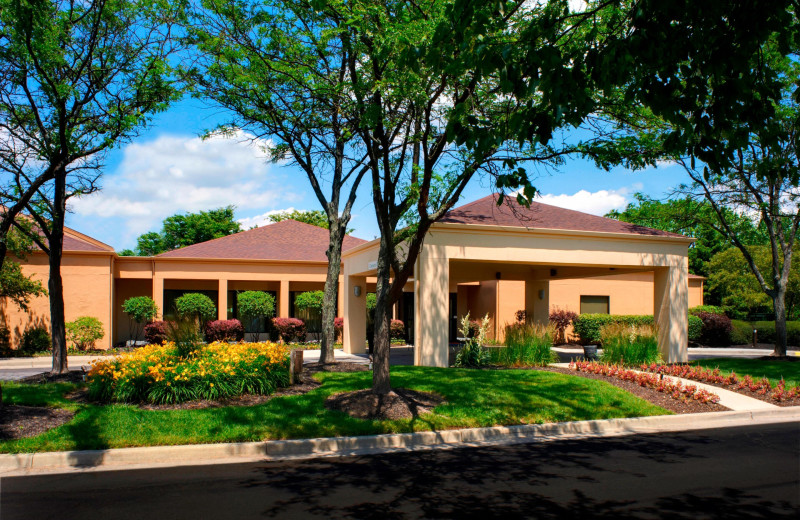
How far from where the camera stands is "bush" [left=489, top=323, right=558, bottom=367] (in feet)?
51.1

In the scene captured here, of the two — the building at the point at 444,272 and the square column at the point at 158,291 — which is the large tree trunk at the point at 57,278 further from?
the square column at the point at 158,291

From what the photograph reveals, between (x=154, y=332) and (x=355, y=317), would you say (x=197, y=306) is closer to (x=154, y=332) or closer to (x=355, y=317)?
(x=154, y=332)

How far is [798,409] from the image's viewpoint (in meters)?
11.2

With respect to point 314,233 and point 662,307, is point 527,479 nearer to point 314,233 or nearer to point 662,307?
point 662,307

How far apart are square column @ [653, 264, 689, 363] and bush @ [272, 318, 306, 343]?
49.4 feet

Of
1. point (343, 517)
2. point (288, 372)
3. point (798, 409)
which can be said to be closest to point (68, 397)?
point (288, 372)

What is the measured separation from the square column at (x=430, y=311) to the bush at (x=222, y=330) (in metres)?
12.4

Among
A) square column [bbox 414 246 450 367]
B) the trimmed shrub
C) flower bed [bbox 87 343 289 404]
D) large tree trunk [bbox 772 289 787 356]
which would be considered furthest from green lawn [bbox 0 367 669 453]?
the trimmed shrub

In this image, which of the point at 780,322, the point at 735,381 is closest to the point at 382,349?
the point at 735,381

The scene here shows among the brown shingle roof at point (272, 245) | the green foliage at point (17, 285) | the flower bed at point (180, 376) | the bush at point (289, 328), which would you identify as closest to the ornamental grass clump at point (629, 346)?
the flower bed at point (180, 376)

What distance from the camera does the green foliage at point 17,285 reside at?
839 inches

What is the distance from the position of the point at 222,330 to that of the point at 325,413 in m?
17.1

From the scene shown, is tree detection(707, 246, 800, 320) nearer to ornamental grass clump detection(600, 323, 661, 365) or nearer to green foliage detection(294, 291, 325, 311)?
ornamental grass clump detection(600, 323, 661, 365)

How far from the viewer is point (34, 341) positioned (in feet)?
74.0
